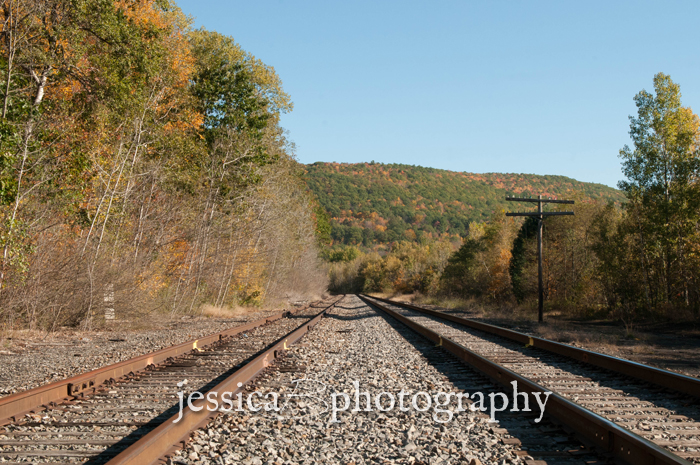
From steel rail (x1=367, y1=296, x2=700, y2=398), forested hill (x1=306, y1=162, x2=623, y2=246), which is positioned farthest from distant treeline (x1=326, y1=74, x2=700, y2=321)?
forested hill (x1=306, y1=162, x2=623, y2=246)

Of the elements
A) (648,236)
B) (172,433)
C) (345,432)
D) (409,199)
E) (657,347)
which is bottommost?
(657,347)

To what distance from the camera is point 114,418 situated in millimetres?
4031

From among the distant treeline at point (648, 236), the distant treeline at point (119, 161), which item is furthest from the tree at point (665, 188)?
the distant treeline at point (119, 161)

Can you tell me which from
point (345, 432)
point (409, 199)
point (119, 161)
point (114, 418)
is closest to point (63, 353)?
point (114, 418)

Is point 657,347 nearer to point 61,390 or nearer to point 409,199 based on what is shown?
point 61,390

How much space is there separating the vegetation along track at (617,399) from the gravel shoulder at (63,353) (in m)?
5.36

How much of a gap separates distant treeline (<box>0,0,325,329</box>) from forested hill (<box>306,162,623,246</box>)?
354ft

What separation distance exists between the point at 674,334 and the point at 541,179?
498ft

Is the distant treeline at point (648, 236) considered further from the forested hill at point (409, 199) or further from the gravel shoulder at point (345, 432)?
the forested hill at point (409, 199)

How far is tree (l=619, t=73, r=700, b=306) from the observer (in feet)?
65.7

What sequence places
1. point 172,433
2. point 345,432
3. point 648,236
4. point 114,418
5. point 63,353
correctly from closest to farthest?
point 172,433 < point 345,432 < point 114,418 < point 63,353 < point 648,236

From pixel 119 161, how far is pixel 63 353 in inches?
320

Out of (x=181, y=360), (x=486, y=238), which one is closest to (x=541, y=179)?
(x=486, y=238)

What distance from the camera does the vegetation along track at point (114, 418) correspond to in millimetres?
3172
